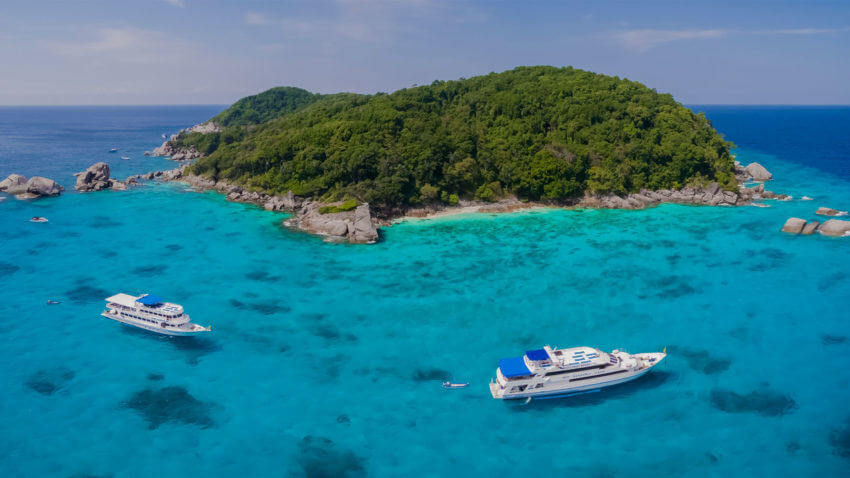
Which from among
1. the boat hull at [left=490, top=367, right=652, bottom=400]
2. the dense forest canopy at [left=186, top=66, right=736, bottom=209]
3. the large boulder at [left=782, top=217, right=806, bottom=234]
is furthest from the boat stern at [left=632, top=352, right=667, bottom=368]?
the dense forest canopy at [left=186, top=66, right=736, bottom=209]

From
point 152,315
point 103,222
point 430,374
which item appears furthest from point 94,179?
point 430,374

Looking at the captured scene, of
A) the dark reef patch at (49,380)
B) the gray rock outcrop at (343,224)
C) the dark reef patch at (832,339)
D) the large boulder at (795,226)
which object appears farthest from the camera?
the large boulder at (795,226)

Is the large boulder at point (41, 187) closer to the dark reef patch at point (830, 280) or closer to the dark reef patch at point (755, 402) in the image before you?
the dark reef patch at point (755, 402)

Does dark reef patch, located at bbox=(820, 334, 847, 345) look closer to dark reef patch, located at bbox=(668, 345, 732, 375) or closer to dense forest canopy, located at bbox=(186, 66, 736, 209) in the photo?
dark reef patch, located at bbox=(668, 345, 732, 375)

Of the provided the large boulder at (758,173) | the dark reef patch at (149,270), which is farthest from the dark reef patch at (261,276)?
the large boulder at (758,173)

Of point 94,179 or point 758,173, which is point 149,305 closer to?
point 94,179
